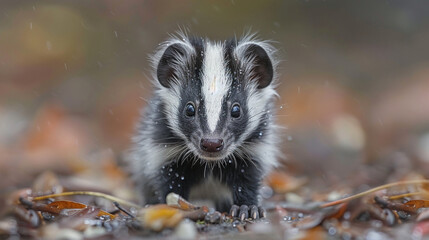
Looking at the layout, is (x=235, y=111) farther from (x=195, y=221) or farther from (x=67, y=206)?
(x=67, y=206)

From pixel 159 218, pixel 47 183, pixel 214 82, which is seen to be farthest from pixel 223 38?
pixel 159 218

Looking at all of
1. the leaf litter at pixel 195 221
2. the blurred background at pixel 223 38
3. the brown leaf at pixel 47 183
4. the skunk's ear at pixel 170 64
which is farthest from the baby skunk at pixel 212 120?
the blurred background at pixel 223 38

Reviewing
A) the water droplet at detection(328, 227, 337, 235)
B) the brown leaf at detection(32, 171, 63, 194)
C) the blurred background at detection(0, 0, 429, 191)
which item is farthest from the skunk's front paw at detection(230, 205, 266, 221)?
the blurred background at detection(0, 0, 429, 191)

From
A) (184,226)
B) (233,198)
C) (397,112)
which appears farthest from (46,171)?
(397,112)

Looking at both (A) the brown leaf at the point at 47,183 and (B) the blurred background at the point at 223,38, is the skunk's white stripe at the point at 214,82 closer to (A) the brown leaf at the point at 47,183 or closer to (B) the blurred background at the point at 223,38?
(A) the brown leaf at the point at 47,183

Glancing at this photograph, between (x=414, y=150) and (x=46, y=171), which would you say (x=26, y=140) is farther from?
(x=414, y=150)

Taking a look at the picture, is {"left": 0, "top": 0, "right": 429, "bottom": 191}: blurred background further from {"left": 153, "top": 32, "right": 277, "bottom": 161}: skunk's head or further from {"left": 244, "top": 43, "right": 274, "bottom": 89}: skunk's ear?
{"left": 153, "top": 32, "right": 277, "bottom": 161}: skunk's head

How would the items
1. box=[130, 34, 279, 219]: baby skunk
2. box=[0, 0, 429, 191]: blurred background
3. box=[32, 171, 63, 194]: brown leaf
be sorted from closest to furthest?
1. box=[130, 34, 279, 219]: baby skunk
2. box=[32, 171, 63, 194]: brown leaf
3. box=[0, 0, 429, 191]: blurred background
